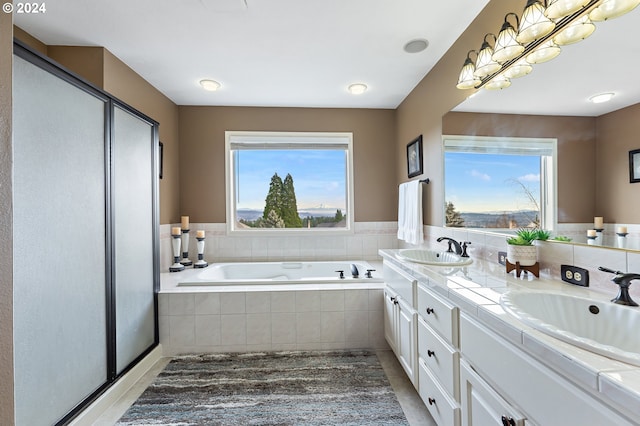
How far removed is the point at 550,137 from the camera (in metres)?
1.39

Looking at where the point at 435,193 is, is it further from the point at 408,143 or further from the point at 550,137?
the point at 550,137

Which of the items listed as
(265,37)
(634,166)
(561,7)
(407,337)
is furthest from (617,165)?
(265,37)

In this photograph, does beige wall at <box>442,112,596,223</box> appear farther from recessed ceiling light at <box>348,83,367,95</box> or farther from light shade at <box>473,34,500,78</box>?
recessed ceiling light at <box>348,83,367,95</box>

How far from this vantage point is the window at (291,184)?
3471 millimetres

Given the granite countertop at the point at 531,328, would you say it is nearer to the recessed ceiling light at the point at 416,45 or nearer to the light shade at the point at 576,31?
the light shade at the point at 576,31

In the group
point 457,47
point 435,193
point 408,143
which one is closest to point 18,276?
point 435,193

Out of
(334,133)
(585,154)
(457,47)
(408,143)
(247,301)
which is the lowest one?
(247,301)

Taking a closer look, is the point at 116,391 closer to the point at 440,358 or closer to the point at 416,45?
the point at 440,358

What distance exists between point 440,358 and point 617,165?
1.05m

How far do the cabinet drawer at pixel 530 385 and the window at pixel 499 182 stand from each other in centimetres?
79

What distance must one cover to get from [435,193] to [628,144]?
4.82ft

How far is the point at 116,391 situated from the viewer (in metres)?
1.79

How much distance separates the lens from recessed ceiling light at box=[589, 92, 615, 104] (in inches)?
44.4

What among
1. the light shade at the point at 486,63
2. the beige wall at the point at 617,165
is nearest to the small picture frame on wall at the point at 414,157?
the light shade at the point at 486,63
